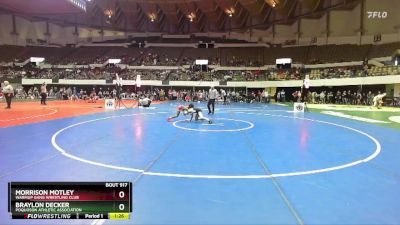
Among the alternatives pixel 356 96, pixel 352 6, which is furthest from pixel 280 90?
pixel 352 6

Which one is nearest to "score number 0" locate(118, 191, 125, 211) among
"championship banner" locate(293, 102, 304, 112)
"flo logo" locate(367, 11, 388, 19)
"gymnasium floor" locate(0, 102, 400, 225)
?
"gymnasium floor" locate(0, 102, 400, 225)

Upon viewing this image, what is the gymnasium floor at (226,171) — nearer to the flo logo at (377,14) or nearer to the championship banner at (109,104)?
the championship banner at (109,104)

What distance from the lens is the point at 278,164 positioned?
23.7 feet

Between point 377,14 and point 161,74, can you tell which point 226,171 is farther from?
point 161,74

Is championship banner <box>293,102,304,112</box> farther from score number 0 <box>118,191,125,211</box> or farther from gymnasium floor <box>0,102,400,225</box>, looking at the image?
score number 0 <box>118,191,125,211</box>
